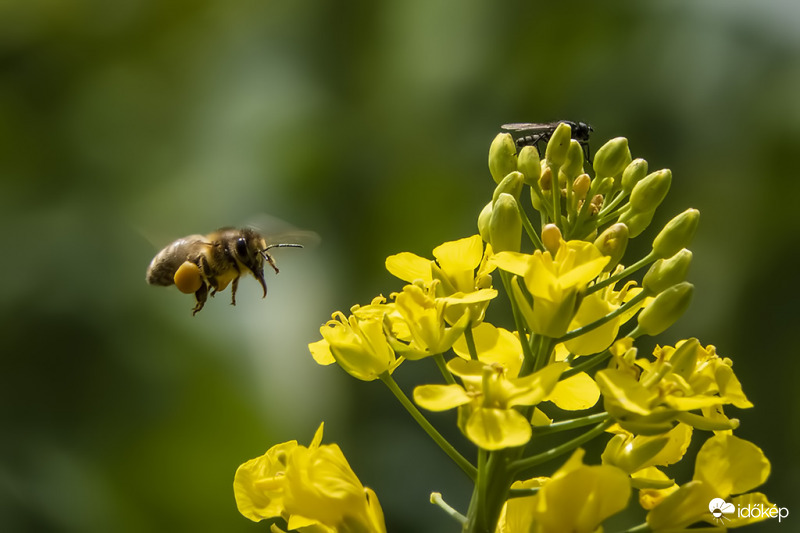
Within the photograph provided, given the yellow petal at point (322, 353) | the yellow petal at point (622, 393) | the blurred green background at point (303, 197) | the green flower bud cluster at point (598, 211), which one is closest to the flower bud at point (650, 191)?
the green flower bud cluster at point (598, 211)

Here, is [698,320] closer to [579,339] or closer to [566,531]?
[579,339]

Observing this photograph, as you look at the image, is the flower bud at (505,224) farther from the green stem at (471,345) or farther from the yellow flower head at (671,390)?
the yellow flower head at (671,390)

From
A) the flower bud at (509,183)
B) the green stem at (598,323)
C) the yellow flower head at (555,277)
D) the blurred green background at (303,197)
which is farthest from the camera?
the blurred green background at (303,197)

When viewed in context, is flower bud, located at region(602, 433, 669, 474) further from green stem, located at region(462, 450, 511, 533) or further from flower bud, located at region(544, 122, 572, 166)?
flower bud, located at region(544, 122, 572, 166)

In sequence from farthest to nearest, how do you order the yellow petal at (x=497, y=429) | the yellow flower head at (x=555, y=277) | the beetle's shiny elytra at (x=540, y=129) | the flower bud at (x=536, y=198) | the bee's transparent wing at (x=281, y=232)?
1. the bee's transparent wing at (x=281, y=232)
2. the beetle's shiny elytra at (x=540, y=129)
3. the flower bud at (x=536, y=198)
4. the yellow flower head at (x=555, y=277)
5. the yellow petal at (x=497, y=429)

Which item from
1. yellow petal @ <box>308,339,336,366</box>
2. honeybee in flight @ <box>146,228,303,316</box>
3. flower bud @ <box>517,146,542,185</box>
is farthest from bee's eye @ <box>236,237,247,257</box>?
flower bud @ <box>517,146,542,185</box>

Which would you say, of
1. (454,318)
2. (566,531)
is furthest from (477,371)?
(566,531)

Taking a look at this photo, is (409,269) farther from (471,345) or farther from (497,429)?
(497,429)

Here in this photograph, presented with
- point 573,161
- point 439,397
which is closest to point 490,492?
point 439,397
